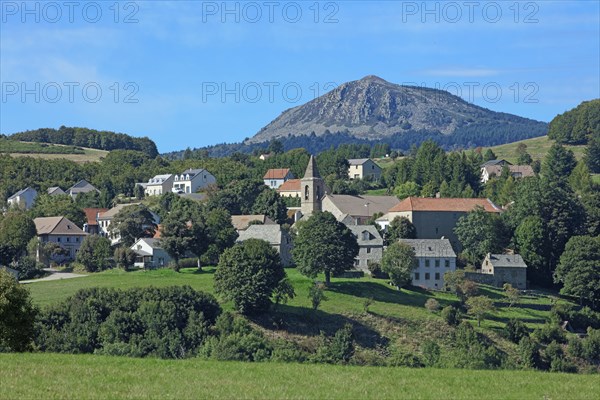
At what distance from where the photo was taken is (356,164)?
147125 millimetres

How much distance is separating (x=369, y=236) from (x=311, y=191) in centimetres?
1958

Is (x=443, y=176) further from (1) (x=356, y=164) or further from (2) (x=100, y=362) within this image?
(2) (x=100, y=362)

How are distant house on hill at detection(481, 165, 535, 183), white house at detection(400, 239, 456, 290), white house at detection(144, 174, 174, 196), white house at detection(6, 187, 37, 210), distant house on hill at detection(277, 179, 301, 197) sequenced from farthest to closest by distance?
distant house on hill at detection(481, 165, 535, 183) → white house at detection(144, 174, 174, 196) → distant house on hill at detection(277, 179, 301, 197) → white house at detection(6, 187, 37, 210) → white house at detection(400, 239, 456, 290)

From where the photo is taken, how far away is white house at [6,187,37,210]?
113500 mm

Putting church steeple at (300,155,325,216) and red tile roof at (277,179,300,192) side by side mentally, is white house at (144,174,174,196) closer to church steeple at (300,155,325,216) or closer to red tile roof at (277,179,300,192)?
red tile roof at (277,179,300,192)

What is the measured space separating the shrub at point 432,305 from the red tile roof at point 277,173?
72.5 meters

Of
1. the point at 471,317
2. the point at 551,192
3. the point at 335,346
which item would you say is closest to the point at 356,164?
the point at 551,192

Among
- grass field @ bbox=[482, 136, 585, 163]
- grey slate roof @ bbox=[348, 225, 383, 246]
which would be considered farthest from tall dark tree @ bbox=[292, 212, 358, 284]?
grass field @ bbox=[482, 136, 585, 163]

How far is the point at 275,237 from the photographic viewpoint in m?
81.6

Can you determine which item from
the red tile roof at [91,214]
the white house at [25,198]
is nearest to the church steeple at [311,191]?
the red tile roof at [91,214]

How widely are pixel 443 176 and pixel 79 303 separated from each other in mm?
70713

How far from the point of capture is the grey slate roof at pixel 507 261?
258 feet

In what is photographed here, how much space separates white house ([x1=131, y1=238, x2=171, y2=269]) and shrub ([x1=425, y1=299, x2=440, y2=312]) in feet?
79.4

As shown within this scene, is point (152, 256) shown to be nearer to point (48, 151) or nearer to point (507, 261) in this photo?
point (507, 261)
